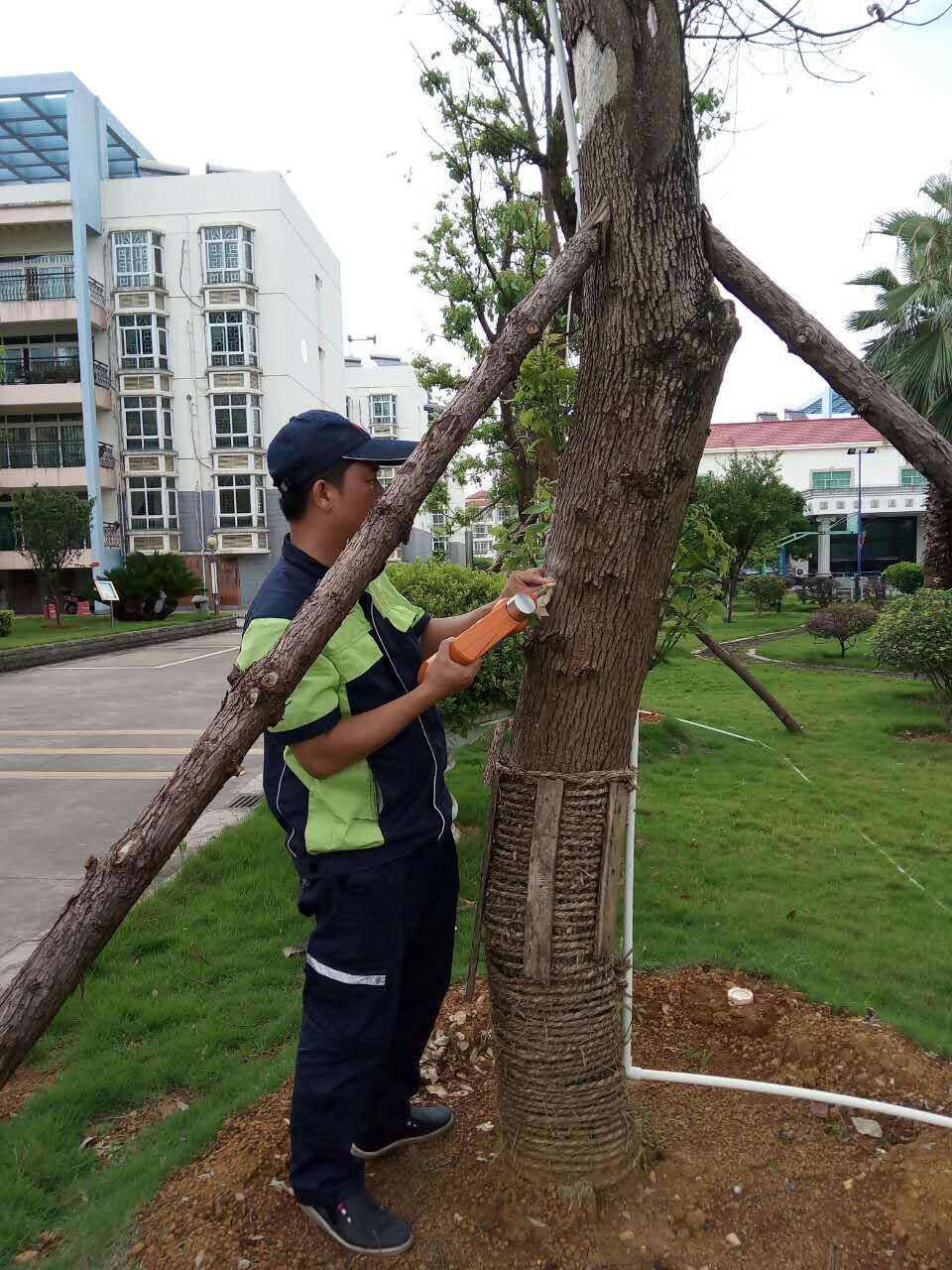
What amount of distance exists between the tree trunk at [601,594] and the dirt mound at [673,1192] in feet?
0.40

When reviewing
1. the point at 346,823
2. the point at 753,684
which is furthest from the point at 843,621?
the point at 346,823

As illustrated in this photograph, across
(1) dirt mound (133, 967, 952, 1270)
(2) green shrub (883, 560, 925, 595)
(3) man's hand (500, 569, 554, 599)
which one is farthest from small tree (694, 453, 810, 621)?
(3) man's hand (500, 569, 554, 599)

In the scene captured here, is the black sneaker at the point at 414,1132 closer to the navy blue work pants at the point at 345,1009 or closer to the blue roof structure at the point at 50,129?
the navy blue work pants at the point at 345,1009

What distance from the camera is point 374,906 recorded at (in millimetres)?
1867

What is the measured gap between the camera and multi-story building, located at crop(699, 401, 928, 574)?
42.8 m

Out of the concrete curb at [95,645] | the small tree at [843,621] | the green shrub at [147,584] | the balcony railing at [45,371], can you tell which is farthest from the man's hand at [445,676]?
the balcony railing at [45,371]

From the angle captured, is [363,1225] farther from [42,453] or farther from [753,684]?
[42,453]

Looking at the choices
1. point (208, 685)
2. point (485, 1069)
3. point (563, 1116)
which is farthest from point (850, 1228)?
point (208, 685)

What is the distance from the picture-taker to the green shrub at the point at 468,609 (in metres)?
4.93

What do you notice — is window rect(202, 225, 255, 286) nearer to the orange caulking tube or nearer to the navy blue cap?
the navy blue cap

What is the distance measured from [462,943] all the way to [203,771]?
257 cm

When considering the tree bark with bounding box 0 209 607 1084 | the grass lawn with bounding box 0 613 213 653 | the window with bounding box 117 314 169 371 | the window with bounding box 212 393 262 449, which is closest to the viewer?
the tree bark with bounding box 0 209 607 1084

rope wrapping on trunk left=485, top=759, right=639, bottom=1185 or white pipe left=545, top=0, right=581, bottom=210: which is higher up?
white pipe left=545, top=0, right=581, bottom=210

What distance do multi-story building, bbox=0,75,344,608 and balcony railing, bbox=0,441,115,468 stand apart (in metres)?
0.05
